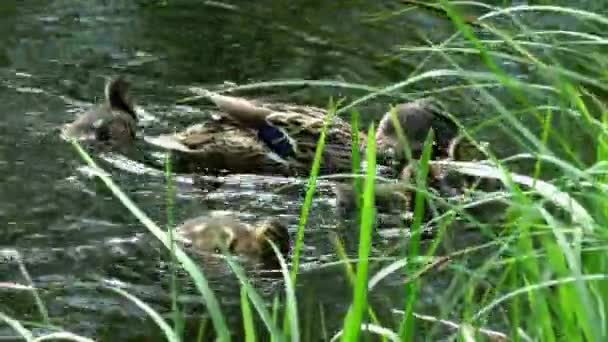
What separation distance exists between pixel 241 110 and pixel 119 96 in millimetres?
474

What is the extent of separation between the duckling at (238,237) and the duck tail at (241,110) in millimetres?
989

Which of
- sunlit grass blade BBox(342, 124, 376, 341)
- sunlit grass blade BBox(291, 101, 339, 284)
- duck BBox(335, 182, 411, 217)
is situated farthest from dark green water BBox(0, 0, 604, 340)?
sunlit grass blade BBox(342, 124, 376, 341)

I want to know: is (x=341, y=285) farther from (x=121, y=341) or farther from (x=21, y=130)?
(x=21, y=130)

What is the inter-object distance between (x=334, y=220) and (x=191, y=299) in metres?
1.00

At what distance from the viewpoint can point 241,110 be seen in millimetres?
5387

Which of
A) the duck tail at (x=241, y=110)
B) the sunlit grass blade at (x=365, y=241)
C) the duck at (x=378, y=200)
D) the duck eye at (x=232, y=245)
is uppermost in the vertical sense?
the sunlit grass blade at (x=365, y=241)

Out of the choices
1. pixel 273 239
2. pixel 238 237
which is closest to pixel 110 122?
pixel 238 237

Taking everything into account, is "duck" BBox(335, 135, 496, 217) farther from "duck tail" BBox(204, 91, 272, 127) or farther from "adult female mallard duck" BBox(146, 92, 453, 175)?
"duck tail" BBox(204, 91, 272, 127)

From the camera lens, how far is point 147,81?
573 centimetres

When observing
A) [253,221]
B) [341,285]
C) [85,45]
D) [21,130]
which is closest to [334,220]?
[253,221]

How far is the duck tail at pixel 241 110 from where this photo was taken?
5.34 meters

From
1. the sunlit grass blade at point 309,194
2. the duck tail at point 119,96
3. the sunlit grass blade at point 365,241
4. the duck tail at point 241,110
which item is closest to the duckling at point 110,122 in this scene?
the duck tail at point 119,96

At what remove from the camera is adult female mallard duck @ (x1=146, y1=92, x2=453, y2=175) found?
5.27 metres

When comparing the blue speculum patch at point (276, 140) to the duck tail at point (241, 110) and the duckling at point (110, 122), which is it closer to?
the duck tail at point (241, 110)
